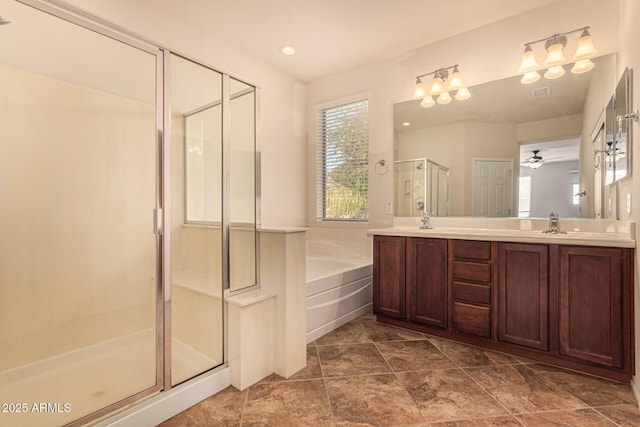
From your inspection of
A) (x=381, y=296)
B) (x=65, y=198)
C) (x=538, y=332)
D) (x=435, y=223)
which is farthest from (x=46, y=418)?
(x=435, y=223)

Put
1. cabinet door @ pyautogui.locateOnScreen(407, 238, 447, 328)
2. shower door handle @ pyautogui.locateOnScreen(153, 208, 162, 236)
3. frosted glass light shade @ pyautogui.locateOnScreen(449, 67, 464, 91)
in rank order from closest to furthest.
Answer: shower door handle @ pyautogui.locateOnScreen(153, 208, 162, 236)
cabinet door @ pyautogui.locateOnScreen(407, 238, 447, 328)
frosted glass light shade @ pyautogui.locateOnScreen(449, 67, 464, 91)

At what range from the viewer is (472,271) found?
234cm

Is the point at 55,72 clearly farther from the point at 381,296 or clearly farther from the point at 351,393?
the point at 381,296

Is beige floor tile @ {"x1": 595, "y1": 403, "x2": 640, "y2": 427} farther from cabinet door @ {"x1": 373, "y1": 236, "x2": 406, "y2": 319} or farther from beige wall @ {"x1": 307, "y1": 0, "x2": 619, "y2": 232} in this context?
beige wall @ {"x1": 307, "y1": 0, "x2": 619, "y2": 232}

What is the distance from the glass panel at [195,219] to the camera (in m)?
1.72

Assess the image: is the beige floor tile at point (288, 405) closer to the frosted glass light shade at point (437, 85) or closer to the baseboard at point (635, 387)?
the baseboard at point (635, 387)

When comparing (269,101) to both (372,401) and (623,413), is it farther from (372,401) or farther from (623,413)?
(623,413)

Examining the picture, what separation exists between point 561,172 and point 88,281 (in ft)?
11.3

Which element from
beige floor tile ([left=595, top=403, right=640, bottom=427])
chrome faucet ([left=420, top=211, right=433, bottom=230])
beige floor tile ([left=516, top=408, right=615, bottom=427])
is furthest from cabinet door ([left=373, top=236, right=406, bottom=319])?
beige floor tile ([left=595, top=403, right=640, bottom=427])

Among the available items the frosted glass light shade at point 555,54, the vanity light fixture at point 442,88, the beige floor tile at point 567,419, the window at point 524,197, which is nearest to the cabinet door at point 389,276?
the window at point 524,197

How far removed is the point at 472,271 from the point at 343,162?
1.96 metres

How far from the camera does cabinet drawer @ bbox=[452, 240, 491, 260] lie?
2.28 m

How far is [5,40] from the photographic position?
1.60 metres

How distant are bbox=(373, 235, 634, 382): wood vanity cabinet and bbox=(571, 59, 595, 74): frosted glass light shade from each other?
4.62 ft
